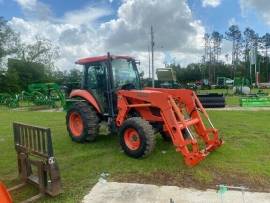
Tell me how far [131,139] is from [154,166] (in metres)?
0.87

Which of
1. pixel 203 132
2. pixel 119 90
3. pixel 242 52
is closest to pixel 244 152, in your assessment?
pixel 203 132

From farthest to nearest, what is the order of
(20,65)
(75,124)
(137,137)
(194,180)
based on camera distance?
(20,65)
(75,124)
(137,137)
(194,180)

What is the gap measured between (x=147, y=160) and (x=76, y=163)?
1317mm

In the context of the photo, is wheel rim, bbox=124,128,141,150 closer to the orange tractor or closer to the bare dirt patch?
the orange tractor

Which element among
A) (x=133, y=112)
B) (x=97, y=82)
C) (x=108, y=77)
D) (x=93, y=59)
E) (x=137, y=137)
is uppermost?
(x=93, y=59)

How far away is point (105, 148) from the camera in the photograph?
7980 millimetres

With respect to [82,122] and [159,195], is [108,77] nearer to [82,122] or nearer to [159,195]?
[82,122]

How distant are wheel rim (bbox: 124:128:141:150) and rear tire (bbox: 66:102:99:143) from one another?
1389 millimetres

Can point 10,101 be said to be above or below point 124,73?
below

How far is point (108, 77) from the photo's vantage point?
8.18 metres

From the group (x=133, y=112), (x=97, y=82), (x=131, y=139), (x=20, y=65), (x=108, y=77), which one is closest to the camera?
(x=131, y=139)

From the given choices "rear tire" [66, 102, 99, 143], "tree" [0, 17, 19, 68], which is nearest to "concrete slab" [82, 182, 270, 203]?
"rear tire" [66, 102, 99, 143]

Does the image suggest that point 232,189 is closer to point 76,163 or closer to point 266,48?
point 76,163

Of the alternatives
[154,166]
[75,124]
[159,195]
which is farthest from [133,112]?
[159,195]
